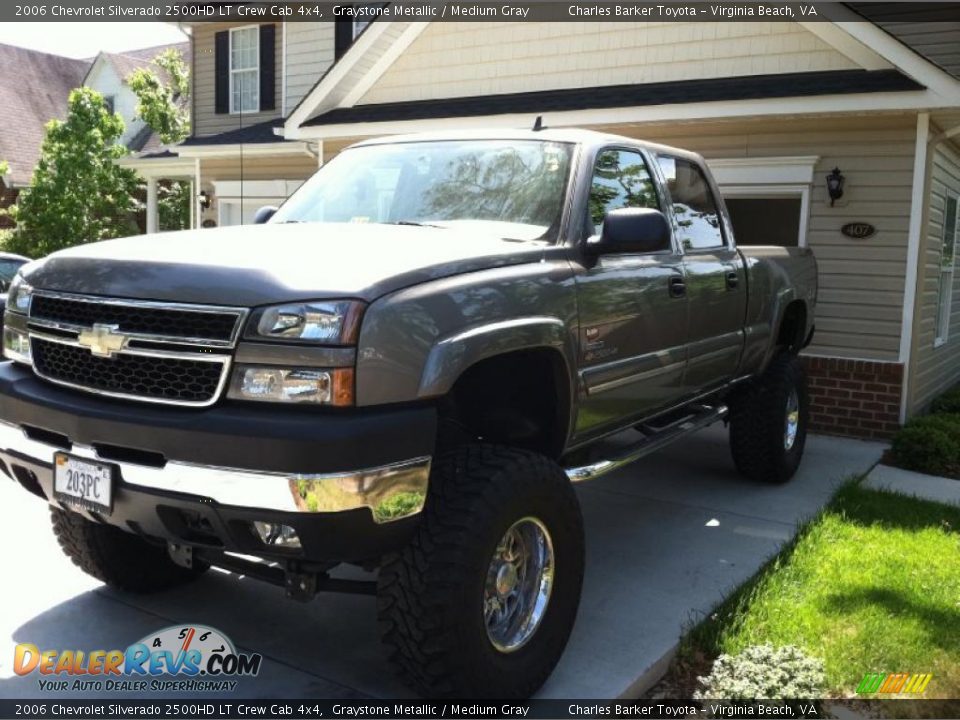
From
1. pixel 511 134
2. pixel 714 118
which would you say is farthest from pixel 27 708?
pixel 714 118

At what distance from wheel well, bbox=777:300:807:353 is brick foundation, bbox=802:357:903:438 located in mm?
1647

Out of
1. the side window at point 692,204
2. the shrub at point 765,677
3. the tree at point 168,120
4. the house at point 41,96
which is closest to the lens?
the shrub at point 765,677

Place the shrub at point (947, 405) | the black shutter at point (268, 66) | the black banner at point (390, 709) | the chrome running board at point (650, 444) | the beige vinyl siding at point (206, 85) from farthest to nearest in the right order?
the beige vinyl siding at point (206, 85), the black shutter at point (268, 66), the shrub at point (947, 405), the chrome running board at point (650, 444), the black banner at point (390, 709)

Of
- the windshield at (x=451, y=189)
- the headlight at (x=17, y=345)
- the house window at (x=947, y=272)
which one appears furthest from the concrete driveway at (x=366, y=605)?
the house window at (x=947, y=272)

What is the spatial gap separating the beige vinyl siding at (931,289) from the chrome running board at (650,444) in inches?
149

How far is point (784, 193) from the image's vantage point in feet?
28.8

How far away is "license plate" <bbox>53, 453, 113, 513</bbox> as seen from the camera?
2930 mm

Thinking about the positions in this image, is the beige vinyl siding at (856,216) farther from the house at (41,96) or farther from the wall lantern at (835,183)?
the house at (41,96)

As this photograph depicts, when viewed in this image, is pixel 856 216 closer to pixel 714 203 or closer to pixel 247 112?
pixel 714 203

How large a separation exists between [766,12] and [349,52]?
17.5ft

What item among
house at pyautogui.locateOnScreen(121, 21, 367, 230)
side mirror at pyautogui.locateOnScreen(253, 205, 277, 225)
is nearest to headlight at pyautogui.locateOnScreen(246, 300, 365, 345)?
side mirror at pyautogui.locateOnScreen(253, 205, 277, 225)

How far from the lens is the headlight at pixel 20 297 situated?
11.2ft

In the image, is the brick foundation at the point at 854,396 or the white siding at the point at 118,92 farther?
the white siding at the point at 118,92

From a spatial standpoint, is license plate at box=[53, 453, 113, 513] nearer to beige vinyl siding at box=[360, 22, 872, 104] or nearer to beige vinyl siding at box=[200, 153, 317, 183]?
beige vinyl siding at box=[360, 22, 872, 104]
